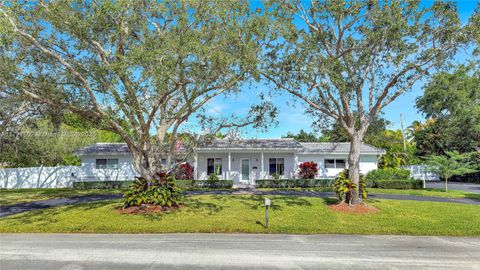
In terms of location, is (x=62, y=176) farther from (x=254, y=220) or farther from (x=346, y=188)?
(x=346, y=188)

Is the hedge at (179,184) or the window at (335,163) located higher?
the window at (335,163)

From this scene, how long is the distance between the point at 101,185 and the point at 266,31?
1925 cm

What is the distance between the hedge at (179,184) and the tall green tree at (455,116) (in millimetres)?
25777

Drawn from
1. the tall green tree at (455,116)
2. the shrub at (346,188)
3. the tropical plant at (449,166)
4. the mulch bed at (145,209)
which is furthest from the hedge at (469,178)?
the mulch bed at (145,209)

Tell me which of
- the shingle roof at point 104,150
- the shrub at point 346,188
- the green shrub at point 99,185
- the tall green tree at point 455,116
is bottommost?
the green shrub at point 99,185

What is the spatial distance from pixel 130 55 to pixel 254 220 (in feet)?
24.8

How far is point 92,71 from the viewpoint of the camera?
11.8m

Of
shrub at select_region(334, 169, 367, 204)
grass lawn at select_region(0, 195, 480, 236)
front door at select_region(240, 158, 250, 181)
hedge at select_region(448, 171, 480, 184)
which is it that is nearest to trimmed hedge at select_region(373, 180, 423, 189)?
grass lawn at select_region(0, 195, 480, 236)

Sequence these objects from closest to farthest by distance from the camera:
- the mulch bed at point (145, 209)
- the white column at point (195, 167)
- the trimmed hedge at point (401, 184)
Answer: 1. the mulch bed at point (145, 209)
2. the trimmed hedge at point (401, 184)
3. the white column at point (195, 167)

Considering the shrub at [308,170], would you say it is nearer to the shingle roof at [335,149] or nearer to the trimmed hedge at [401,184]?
the shingle roof at [335,149]

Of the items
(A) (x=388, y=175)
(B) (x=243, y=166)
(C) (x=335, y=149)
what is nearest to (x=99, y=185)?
(B) (x=243, y=166)

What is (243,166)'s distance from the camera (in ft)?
89.0

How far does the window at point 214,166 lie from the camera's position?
1065 inches

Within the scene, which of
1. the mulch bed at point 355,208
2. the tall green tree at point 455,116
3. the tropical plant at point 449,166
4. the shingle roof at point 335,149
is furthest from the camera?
the tall green tree at point 455,116
